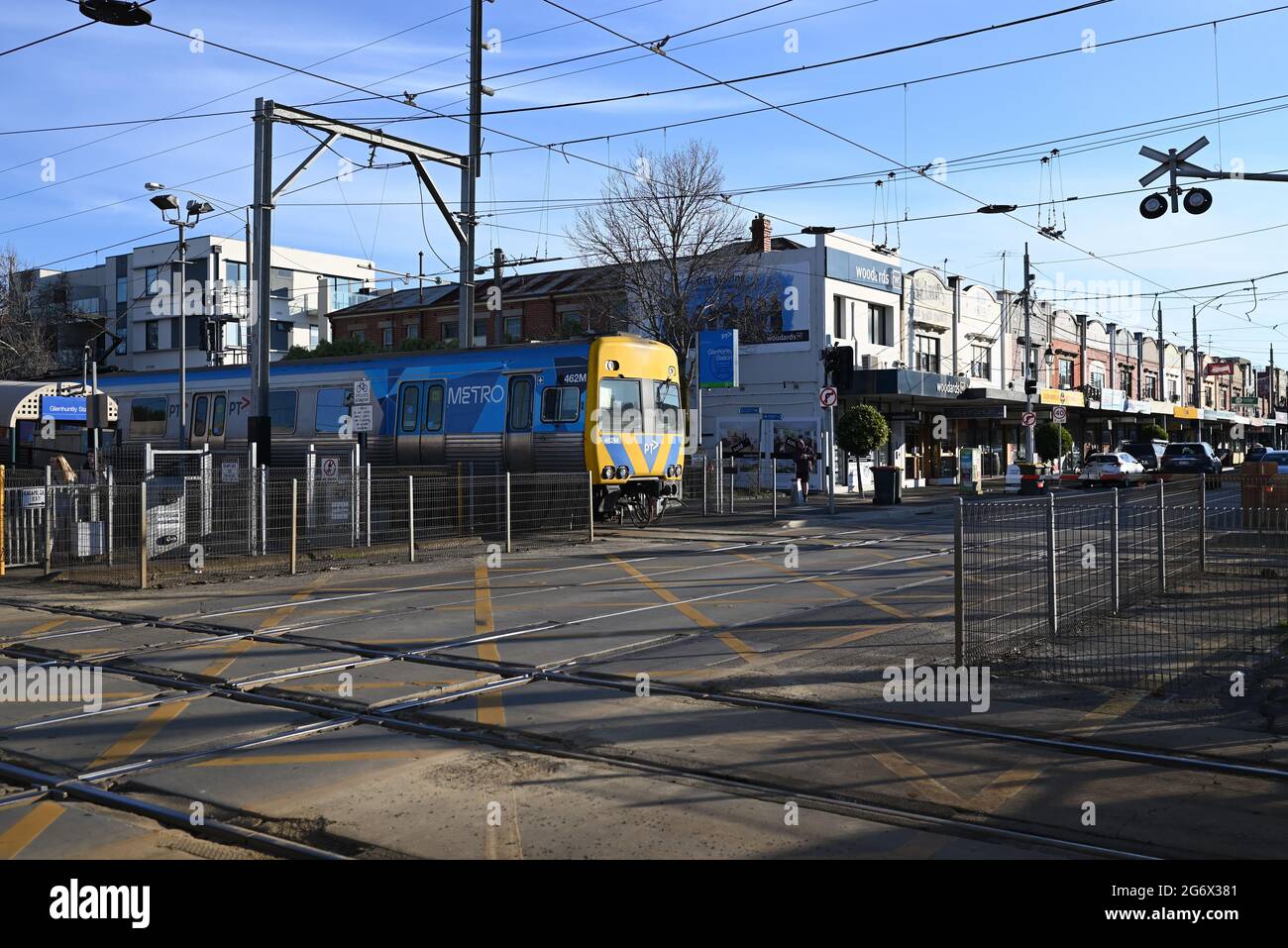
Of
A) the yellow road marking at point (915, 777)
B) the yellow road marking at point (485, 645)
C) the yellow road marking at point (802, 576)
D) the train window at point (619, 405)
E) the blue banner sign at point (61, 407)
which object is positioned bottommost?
the yellow road marking at point (915, 777)

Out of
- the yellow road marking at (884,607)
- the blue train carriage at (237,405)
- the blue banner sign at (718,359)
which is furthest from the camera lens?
the blue banner sign at (718,359)

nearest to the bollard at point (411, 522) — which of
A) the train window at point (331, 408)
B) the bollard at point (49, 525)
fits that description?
the bollard at point (49, 525)

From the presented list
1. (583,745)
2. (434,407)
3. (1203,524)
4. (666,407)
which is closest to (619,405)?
(666,407)

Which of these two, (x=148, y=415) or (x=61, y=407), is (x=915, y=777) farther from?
(x=148, y=415)

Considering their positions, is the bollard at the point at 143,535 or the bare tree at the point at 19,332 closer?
the bollard at the point at 143,535

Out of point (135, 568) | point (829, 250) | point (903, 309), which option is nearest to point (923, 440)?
point (903, 309)

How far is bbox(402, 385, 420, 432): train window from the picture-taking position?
2491cm

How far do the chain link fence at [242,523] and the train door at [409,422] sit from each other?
5000 millimetres

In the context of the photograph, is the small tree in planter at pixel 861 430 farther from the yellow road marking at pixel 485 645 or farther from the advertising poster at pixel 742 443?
the yellow road marking at pixel 485 645

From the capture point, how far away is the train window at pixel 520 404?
23.0 m
